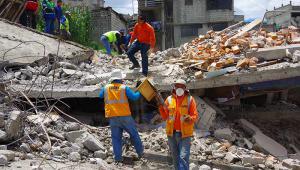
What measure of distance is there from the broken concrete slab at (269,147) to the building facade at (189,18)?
27.0 meters

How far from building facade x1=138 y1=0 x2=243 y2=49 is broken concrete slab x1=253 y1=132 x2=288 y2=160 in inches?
1062

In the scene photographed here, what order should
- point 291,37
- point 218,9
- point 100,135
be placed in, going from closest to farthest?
1. point 100,135
2. point 291,37
3. point 218,9

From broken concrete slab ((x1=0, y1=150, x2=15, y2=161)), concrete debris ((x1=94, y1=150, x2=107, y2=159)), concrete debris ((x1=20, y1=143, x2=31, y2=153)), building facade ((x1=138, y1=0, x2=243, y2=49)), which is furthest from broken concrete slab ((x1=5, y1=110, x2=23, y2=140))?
building facade ((x1=138, y1=0, x2=243, y2=49))

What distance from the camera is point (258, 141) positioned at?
28.0ft

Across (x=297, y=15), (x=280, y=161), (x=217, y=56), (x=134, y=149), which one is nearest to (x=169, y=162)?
(x=134, y=149)

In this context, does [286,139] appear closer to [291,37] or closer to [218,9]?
[291,37]

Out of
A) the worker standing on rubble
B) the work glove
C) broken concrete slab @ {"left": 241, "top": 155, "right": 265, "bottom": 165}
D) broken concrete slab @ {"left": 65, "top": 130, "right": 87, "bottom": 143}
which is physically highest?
the worker standing on rubble

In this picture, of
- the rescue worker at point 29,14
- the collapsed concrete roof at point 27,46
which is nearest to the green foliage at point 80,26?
the rescue worker at point 29,14

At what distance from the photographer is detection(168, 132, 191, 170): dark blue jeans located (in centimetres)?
602

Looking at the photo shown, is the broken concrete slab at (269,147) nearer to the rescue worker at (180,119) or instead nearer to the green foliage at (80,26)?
the rescue worker at (180,119)

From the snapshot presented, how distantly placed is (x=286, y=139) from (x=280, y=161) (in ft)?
5.90

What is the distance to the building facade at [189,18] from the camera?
35.6m

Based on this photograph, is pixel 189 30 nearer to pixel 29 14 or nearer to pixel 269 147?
pixel 29 14

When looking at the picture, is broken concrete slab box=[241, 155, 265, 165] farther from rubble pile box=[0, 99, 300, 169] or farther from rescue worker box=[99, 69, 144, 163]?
rescue worker box=[99, 69, 144, 163]
